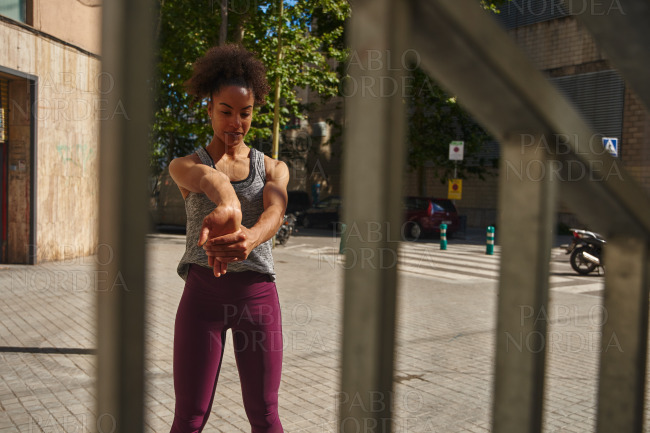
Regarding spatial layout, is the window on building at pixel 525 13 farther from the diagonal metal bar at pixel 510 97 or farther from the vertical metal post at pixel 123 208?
the vertical metal post at pixel 123 208

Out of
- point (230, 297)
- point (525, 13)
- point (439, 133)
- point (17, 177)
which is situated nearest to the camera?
point (230, 297)

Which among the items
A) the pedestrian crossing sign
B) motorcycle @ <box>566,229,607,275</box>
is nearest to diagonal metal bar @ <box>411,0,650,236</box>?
the pedestrian crossing sign

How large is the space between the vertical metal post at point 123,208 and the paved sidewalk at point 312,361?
0.08 feet

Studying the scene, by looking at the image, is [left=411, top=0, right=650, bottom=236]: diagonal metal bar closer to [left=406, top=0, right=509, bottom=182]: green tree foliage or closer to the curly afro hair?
the curly afro hair

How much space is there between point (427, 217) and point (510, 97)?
63.8ft

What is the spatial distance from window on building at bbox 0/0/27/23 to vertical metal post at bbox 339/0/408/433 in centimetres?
1056

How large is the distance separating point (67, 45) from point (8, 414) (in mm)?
8682

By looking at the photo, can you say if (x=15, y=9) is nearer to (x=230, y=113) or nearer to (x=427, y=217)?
(x=230, y=113)

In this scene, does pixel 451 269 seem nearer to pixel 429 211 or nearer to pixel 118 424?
pixel 429 211

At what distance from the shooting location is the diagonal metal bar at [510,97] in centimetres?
72

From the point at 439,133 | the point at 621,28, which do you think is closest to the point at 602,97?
the point at 439,133

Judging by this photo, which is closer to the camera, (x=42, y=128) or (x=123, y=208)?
(x=123, y=208)

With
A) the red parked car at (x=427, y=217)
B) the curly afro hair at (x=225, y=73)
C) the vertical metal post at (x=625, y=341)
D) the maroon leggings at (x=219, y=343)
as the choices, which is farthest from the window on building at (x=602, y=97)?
the vertical metal post at (x=625, y=341)

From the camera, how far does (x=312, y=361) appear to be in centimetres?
520
